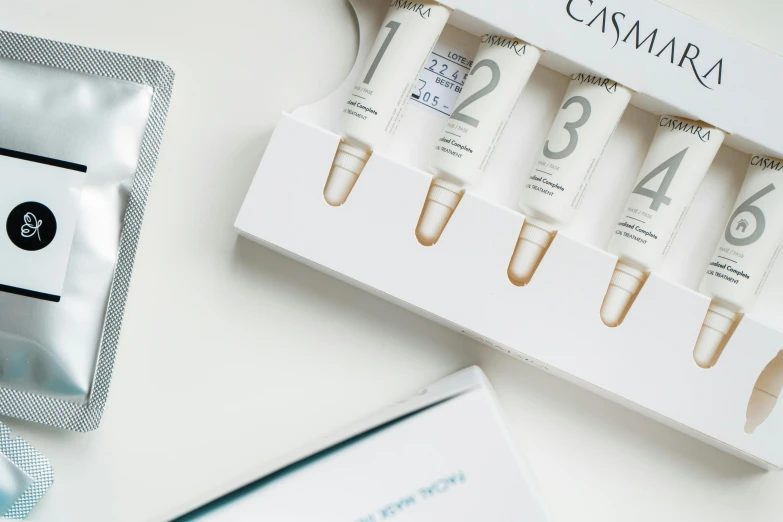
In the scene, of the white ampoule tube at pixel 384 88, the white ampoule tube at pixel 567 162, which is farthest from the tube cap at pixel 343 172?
the white ampoule tube at pixel 567 162

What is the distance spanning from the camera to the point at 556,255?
0.49 m

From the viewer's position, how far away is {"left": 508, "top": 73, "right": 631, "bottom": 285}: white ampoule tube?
1.61ft

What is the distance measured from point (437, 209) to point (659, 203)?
0.17 metres

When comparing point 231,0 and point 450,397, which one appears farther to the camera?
point 231,0

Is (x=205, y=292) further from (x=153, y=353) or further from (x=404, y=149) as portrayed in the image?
(x=404, y=149)

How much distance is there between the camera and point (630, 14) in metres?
0.48

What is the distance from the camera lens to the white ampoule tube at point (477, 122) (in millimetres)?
486

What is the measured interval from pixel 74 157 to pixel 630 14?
1.49 feet

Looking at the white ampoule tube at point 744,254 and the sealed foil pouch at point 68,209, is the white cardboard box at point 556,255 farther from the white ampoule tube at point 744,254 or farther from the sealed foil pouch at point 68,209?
the sealed foil pouch at point 68,209

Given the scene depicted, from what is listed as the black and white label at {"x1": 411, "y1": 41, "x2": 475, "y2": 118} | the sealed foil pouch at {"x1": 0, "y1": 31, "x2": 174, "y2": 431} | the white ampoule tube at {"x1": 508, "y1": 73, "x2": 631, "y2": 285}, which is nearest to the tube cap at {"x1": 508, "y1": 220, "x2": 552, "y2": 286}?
the white ampoule tube at {"x1": 508, "y1": 73, "x2": 631, "y2": 285}

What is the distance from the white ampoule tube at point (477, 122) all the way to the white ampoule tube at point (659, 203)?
0.12 m

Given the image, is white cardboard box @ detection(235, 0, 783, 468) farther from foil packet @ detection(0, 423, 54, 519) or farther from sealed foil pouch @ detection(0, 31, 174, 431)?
foil packet @ detection(0, 423, 54, 519)

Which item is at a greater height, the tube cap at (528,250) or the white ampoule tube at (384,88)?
the white ampoule tube at (384,88)

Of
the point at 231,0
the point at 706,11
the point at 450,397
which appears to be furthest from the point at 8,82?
the point at 706,11
